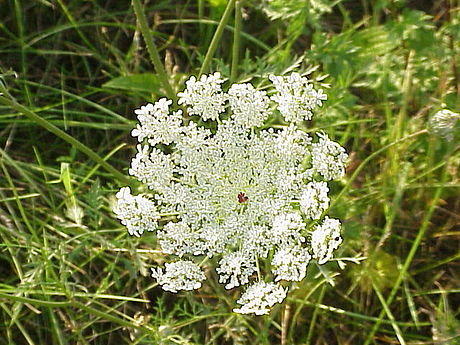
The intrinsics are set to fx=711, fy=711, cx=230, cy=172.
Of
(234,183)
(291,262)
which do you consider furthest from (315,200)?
(234,183)

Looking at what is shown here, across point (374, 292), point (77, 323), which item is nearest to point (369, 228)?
point (374, 292)

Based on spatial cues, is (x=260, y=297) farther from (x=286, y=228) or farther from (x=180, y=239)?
(x=180, y=239)

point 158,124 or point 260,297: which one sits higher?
point 158,124

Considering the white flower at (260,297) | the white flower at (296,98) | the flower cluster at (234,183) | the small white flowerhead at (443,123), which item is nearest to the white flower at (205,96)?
the flower cluster at (234,183)

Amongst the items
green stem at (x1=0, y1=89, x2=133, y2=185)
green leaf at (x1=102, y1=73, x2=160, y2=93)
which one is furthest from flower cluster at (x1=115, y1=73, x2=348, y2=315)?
green leaf at (x1=102, y1=73, x2=160, y2=93)

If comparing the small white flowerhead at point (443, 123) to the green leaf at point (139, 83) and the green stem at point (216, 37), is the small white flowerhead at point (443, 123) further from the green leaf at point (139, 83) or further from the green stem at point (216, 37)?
the green leaf at point (139, 83)

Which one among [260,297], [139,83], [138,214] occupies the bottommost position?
[260,297]
